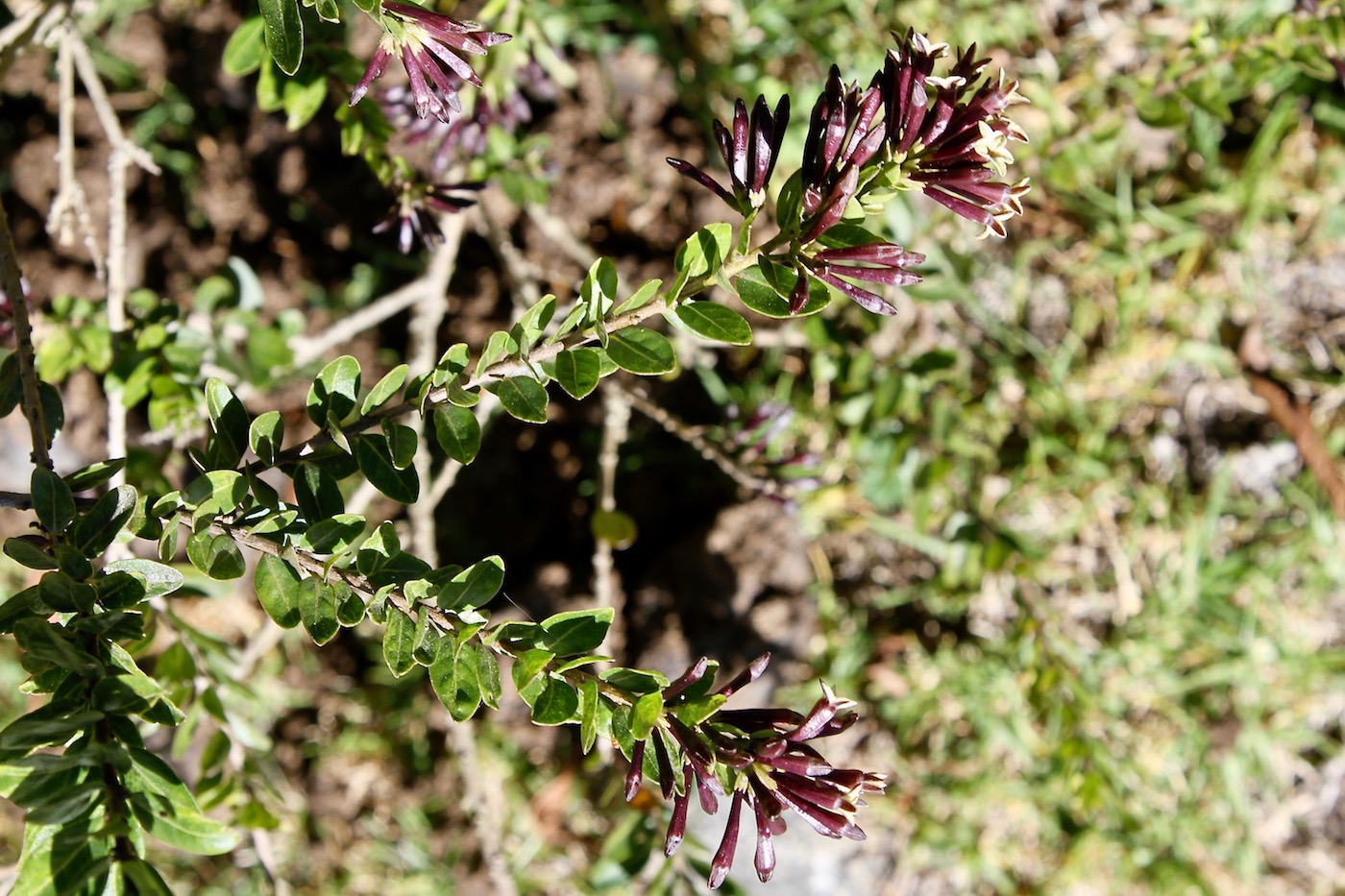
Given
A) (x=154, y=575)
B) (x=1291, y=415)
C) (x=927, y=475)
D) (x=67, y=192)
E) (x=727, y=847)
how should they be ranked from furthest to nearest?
1. (x=1291, y=415)
2. (x=927, y=475)
3. (x=67, y=192)
4. (x=154, y=575)
5. (x=727, y=847)

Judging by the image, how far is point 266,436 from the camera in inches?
51.1

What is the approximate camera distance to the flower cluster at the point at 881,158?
1.08 m

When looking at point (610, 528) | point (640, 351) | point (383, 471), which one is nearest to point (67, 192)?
point (383, 471)

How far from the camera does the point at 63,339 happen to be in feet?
6.21

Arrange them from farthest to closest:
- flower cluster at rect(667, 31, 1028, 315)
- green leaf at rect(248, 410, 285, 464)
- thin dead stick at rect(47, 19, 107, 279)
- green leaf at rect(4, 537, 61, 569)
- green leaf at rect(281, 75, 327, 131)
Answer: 1. thin dead stick at rect(47, 19, 107, 279)
2. green leaf at rect(281, 75, 327, 131)
3. green leaf at rect(248, 410, 285, 464)
4. green leaf at rect(4, 537, 61, 569)
5. flower cluster at rect(667, 31, 1028, 315)

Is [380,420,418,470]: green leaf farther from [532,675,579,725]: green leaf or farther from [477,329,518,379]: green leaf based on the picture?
[532,675,579,725]: green leaf

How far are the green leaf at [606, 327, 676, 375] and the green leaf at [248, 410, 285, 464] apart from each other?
1.47 feet

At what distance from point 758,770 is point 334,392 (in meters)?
0.71

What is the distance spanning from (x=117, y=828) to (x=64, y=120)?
1.52 metres

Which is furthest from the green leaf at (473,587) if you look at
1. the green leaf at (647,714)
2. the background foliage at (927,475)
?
the background foliage at (927,475)

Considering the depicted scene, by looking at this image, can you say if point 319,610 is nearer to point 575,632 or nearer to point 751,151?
point 575,632

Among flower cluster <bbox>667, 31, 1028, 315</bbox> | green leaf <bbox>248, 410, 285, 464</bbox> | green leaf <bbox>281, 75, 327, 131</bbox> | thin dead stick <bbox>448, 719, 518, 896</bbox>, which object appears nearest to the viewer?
flower cluster <bbox>667, 31, 1028, 315</bbox>

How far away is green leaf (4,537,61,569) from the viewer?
3.86 feet

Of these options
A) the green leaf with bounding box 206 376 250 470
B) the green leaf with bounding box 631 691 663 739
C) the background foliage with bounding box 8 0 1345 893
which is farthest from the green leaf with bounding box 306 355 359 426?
the background foliage with bounding box 8 0 1345 893
